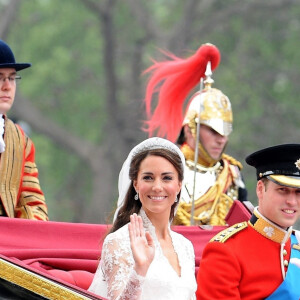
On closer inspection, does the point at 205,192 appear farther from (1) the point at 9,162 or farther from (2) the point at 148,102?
(1) the point at 9,162

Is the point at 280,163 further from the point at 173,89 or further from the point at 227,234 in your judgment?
the point at 173,89

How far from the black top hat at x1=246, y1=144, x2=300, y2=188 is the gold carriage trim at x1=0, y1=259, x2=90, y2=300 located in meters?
0.95

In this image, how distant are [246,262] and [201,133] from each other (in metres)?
2.77

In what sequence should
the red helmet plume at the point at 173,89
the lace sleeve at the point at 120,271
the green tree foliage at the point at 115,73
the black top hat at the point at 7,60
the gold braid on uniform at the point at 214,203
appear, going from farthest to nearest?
the green tree foliage at the point at 115,73 < the red helmet plume at the point at 173,89 < the gold braid on uniform at the point at 214,203 < the black top hat at the point at 7,60 < the lace sleeve at the point at 120,271

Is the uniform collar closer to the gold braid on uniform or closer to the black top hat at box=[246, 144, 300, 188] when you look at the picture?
the black top hat at box=[246, 144, 300, 188]

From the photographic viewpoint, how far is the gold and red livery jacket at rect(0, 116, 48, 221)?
7.16m

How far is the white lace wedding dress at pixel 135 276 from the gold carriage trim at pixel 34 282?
134 millimetres

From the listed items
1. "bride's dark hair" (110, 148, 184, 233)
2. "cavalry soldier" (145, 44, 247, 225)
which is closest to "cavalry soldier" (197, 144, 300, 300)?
"bride's dark hair" (110, 148, 184, 233)

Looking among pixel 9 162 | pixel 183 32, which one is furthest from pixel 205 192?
pixel 183 32

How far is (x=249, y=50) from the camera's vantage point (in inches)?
840

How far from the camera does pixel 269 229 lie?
5633 mm

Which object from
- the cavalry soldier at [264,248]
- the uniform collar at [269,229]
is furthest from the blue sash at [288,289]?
the uniform collar at [269,229]

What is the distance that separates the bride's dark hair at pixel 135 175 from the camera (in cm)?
560

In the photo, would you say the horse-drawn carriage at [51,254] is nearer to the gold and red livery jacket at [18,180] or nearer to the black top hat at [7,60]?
the gold and red livery jacket at [18,180]
